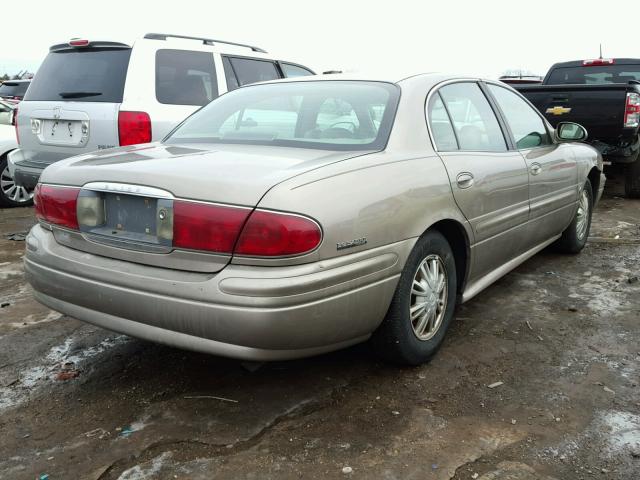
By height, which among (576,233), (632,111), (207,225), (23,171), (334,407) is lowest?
(334,407)

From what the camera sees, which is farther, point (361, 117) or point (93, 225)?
point (361, 117)

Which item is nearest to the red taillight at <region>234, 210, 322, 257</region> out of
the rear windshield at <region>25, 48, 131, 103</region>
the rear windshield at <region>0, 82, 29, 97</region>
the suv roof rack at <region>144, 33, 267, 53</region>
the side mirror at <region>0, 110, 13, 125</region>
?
the rear windshield at <region>25, 48, 131, 103</region>

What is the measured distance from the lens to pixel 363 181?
255 cm

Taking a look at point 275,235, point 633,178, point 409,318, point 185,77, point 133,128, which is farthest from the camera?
point 633,178

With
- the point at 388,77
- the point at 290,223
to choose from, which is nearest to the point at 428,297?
the point at 290,223

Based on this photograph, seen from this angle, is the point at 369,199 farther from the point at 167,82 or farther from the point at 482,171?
the point at 167,82

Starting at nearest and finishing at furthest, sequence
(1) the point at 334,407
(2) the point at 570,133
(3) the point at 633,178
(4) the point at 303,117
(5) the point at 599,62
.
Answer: (1) the point at 334,407 → (4) the point at 303,117 → (2) the point at 570,133 → (3) the point at 633,178 → (5) the point at 599,62

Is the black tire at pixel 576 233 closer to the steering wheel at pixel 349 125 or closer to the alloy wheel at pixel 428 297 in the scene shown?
the alloy wheel at pixel 428 297

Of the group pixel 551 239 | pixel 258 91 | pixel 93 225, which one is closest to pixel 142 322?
pixel 93 225

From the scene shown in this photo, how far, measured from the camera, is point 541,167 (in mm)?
4113

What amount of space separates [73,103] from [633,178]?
6.79m

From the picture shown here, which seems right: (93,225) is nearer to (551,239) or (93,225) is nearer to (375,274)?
(375,274)

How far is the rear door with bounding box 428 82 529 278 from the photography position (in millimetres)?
3223

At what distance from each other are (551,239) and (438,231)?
6.56ft
